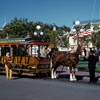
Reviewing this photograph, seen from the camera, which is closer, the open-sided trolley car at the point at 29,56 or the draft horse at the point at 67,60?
the draft horse at the point at 67,60

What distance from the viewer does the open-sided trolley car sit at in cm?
1483

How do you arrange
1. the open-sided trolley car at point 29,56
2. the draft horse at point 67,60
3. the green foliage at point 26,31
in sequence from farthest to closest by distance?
the green foliage at point 26,31 < the open-sided trolley car at point 29,56 < the draft horse at point 67,60

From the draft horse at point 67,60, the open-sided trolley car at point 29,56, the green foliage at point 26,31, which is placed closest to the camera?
the draft horse at point 67,60

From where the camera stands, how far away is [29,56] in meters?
14.9

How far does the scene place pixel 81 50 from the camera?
43.7ft

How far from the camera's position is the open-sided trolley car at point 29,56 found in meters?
14.8

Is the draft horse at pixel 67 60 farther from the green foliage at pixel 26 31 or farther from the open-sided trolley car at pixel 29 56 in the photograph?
the green foliage at pixel 26 31

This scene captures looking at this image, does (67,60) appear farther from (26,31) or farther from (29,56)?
(26,31)

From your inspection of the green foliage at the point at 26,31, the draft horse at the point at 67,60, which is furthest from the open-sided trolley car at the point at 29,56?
the green foliage at the point at 26,31

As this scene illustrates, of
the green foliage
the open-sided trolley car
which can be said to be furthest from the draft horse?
the green foliage

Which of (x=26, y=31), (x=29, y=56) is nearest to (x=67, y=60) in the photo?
(x=29, y=56)

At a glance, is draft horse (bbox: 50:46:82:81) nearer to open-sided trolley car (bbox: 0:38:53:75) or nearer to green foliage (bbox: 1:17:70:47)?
open-sided trolley car (bbox: 0:38:53:75)

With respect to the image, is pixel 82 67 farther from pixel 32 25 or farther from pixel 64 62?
pixel 32 25

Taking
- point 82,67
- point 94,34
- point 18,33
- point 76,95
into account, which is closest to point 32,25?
point 18,33
